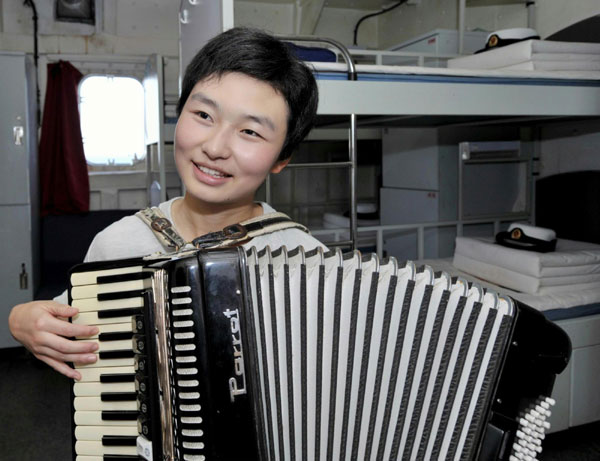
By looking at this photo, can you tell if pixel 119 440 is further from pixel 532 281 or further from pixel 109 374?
pixel 532 281

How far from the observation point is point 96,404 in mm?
963

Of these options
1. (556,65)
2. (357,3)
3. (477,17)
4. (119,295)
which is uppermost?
(357,3)

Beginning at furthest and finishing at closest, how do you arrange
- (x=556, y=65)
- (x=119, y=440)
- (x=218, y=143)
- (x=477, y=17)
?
(x=477, y=17) < (x=556, y=65) < (x=218, y=143) < (x=119, y=440)

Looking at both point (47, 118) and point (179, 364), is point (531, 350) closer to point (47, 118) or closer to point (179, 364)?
point (179, 364)

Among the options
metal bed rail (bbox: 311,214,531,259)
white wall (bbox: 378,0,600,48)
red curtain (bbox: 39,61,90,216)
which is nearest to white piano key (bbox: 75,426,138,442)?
metal bed rail (bbox: 311,214,531,259)

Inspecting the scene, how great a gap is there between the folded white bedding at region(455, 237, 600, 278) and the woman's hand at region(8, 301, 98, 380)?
6.62 feet

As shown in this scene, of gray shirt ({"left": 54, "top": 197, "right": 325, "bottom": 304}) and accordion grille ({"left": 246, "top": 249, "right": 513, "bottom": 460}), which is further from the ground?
gray shirt ({"left": 54, "top": 197, "right": 325, "bottom": 304})

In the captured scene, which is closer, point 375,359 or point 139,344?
point 139,344

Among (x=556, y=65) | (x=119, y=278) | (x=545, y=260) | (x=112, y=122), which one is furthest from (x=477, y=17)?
(x=119, y=278)

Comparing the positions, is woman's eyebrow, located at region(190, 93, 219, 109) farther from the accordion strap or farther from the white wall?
the white wall

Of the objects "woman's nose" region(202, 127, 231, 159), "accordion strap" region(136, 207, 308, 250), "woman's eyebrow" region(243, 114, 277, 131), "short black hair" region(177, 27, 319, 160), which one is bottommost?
"accordion strap" region(136, 207, 308, 250)

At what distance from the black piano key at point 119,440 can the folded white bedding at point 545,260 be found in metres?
1.99

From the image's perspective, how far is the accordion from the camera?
94 cm

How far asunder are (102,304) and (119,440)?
0.75 ft
